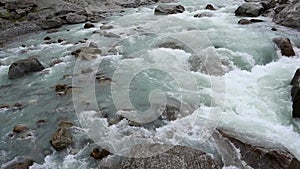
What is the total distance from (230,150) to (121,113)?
2536 mm

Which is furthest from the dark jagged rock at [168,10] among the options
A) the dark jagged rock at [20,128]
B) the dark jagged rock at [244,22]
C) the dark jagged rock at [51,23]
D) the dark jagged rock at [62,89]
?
the dark jagged rock at [20,128]

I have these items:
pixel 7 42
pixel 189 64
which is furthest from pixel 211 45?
pixel 7 42

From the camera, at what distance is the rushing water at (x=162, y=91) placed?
6016mm

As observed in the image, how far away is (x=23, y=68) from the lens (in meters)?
9.52

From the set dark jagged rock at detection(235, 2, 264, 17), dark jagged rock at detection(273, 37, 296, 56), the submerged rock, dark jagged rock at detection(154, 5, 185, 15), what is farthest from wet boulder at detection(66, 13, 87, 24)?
dark jagged rock at detection(273, 37, 296, 56)

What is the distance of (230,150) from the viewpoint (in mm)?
5523

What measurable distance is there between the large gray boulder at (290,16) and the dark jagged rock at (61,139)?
10096 millimetres

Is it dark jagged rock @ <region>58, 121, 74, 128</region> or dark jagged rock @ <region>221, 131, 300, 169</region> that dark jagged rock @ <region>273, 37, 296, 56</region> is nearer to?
dark jagged rock @ <region>221, 131, 300, 169</region>

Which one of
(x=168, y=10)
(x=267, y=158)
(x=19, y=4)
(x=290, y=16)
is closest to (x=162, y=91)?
(x=267, y=158)

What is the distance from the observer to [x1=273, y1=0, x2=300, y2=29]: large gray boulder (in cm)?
1245

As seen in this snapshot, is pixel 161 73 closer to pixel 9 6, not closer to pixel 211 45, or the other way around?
pixel 211 45

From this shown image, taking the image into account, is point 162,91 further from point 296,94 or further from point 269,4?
point 269,4

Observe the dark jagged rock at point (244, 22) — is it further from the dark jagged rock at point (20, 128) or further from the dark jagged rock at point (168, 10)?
the dark jagged rock at point (20, 128)

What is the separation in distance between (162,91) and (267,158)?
329 centimetres
